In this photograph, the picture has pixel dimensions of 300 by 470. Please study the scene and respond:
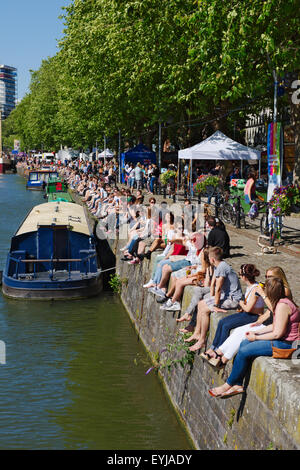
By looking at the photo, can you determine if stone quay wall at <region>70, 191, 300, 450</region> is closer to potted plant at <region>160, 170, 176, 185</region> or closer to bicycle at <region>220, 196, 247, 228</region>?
bicycle at <region>220, 196, 247, 228</region>

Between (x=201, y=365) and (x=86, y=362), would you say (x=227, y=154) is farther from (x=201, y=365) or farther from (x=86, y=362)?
(x=201, y=365)

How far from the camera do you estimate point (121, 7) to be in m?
27.8

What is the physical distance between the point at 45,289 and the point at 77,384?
6.43 meters

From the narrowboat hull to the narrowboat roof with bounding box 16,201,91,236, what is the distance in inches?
78.9

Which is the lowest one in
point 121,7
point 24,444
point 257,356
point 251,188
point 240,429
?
point 24,444

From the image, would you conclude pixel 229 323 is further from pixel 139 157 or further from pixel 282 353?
pixel 139 157

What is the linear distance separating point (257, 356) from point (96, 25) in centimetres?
3075

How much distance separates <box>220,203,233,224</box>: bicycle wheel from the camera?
22388 millimetres

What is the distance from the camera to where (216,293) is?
964 centimetres

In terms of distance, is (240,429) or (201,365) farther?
(201,365)

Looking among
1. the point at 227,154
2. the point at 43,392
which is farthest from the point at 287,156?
the point at 43,392

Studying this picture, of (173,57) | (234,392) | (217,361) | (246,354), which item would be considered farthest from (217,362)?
(173,57)

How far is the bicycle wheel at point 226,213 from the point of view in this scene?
22388 millimetres

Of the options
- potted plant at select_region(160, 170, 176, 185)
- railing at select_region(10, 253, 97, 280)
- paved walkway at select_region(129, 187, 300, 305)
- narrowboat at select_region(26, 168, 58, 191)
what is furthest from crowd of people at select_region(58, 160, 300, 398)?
narrowboat at select_region(26, 168, 58, 191)
